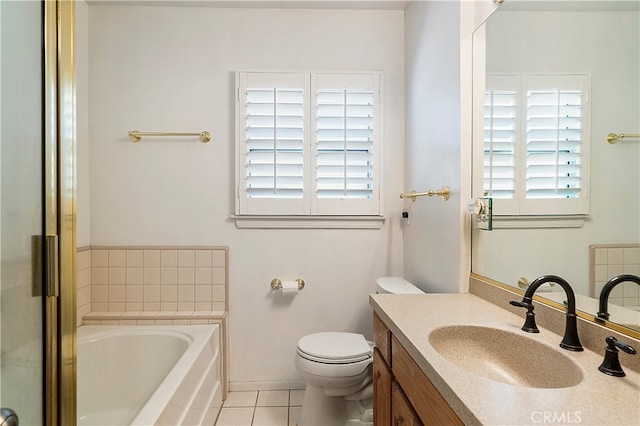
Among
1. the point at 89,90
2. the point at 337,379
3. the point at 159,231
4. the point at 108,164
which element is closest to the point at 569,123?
the point at 337,379

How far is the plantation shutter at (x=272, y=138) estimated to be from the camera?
6.77 feet

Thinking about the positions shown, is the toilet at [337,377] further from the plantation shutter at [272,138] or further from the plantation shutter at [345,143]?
the plantation shutter at [272,138]

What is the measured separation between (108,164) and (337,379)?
1954 mm

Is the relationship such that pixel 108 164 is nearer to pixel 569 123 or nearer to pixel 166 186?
pixel 166 186

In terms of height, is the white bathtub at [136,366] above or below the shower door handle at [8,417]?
below

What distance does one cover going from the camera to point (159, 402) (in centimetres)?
120

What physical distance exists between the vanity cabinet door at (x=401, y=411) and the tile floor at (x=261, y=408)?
93 cm

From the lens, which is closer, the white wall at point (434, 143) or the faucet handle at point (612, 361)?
the faucet handle at point (612, 361)

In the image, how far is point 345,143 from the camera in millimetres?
2086

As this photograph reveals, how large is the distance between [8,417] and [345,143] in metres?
1.88

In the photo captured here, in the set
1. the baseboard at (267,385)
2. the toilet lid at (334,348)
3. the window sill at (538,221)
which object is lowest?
the baseboard at (267,385)

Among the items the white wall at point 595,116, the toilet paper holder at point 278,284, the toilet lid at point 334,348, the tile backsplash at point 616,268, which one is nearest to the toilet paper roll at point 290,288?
the toilet paper holder at point 278,284

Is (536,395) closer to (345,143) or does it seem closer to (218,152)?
(345,143)

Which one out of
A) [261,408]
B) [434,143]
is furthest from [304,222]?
[261,408]
